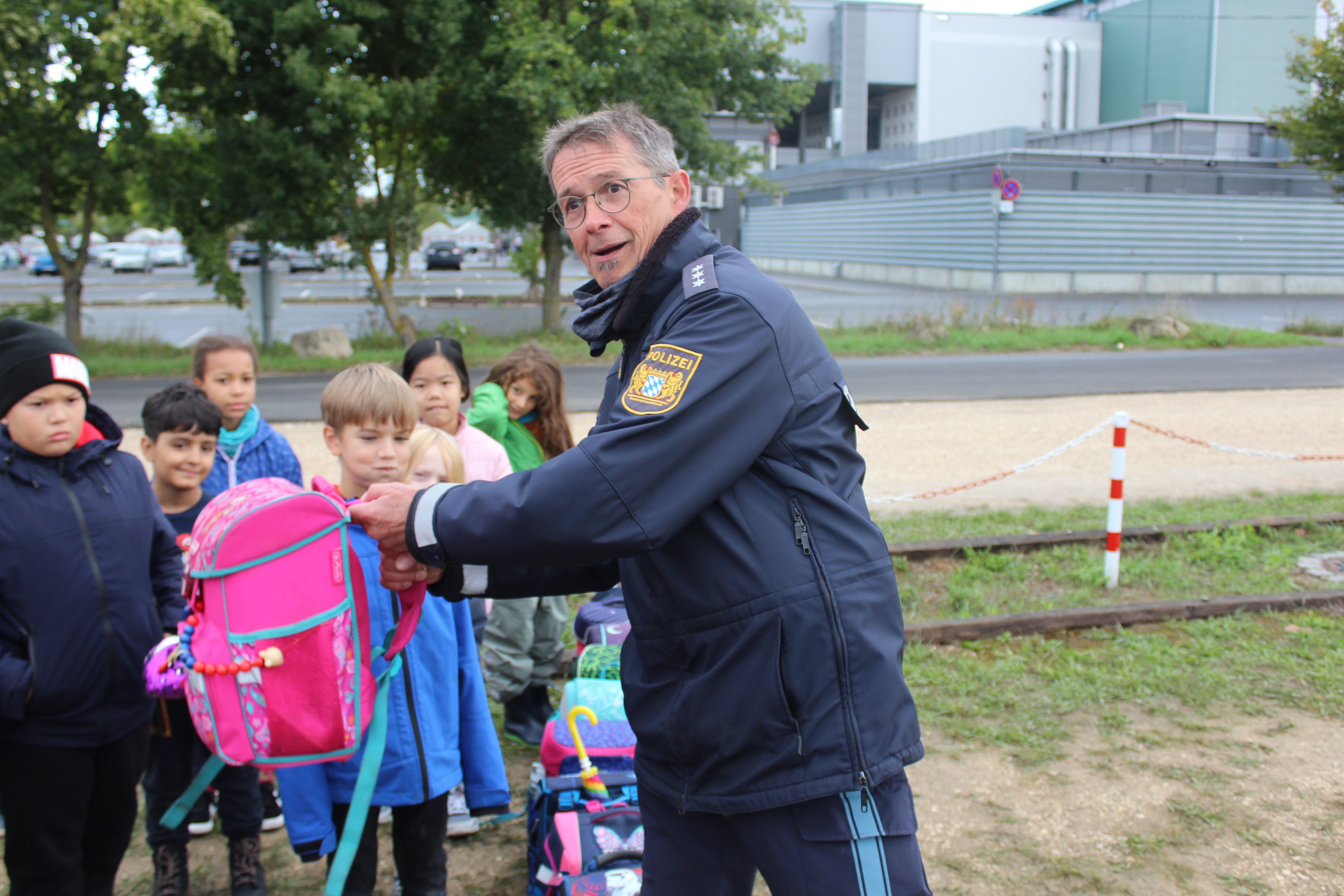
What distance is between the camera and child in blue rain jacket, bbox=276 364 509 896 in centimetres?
292

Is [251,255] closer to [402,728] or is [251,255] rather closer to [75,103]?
[75,103]

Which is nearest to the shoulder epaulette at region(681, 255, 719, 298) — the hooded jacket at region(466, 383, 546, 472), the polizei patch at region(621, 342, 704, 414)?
the polizei patch at region(621, 342, 704, 414)

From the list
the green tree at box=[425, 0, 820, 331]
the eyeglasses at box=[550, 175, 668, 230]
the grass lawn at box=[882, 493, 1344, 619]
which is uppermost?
the green tree at box=[425, 0, 820, 331]

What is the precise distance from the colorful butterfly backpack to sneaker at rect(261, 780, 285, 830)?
5.31 ft

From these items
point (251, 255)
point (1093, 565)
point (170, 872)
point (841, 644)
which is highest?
point (251, 255)

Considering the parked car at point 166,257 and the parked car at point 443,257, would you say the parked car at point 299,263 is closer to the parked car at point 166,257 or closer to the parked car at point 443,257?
the parked car at point 443,257

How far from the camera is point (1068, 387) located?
1484 cm

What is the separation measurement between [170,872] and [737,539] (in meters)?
2.51

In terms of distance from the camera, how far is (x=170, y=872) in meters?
3.27

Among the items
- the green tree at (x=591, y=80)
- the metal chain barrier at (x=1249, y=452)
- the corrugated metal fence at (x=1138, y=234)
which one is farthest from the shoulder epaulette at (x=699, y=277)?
the corrugated metal fence at (x=1138, y=234)

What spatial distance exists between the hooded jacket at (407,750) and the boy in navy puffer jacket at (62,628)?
542 mm

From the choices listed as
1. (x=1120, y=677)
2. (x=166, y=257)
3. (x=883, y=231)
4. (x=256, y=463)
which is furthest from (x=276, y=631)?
(x=166, y=257)

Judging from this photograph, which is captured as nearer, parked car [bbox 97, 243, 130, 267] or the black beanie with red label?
the black beanie with red label

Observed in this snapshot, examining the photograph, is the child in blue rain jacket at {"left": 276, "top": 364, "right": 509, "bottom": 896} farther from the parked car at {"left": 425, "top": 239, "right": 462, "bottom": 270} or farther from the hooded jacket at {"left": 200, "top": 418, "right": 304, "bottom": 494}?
the parked car at {"left": 425, "top": 239, "right": 462, "bottom": 270}
